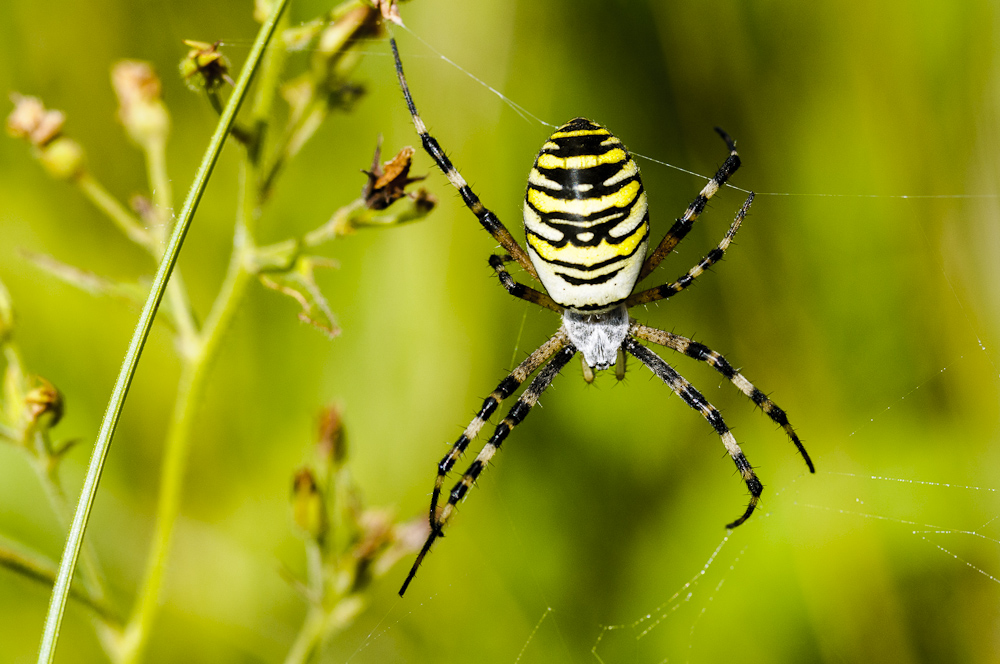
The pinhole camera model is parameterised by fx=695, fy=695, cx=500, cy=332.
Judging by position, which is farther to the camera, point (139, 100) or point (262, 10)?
point (139, 100)

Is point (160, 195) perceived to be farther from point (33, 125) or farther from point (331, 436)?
point (331, 436)

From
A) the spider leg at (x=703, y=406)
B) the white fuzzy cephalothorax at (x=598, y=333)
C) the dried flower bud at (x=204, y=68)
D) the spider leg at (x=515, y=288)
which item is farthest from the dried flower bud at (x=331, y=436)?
the spider leg at (x=703, y=406)

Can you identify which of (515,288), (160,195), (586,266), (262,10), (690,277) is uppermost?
(262,10)

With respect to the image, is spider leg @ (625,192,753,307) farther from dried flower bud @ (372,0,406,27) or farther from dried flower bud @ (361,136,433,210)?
dried flower bud @ (372,0,406,27)

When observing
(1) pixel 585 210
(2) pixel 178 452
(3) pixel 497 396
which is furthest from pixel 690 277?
(2) pixel 178 452

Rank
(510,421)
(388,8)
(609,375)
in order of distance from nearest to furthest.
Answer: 1. (388,8)
2. (510,421)
3. (609,375)

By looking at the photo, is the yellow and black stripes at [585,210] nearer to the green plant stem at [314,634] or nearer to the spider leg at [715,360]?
the spider leg at [715,360]
